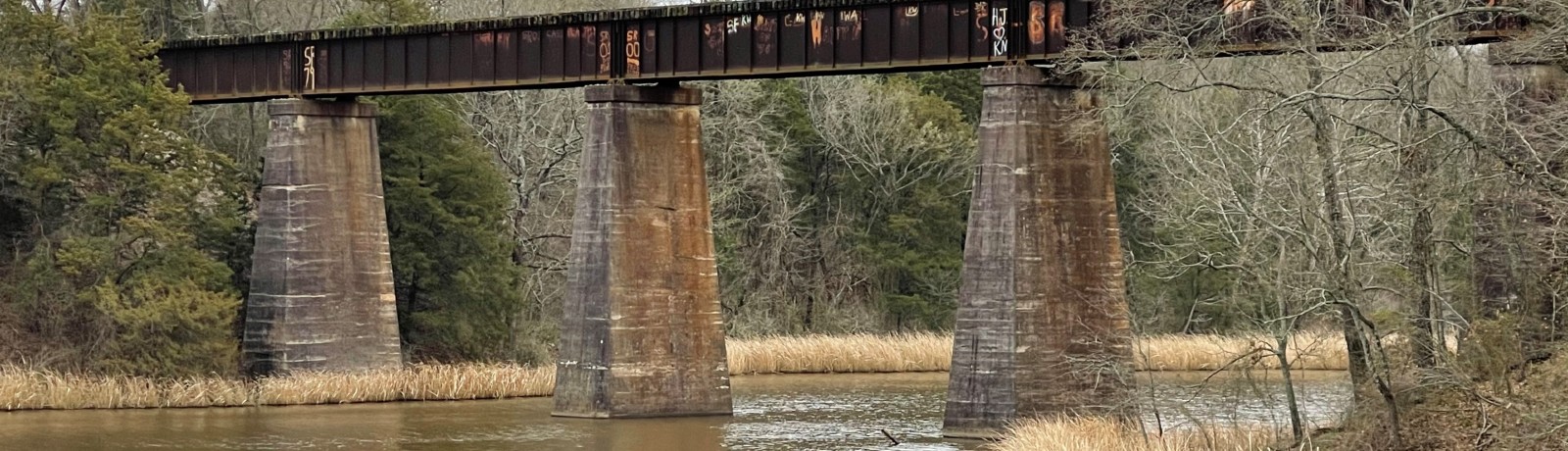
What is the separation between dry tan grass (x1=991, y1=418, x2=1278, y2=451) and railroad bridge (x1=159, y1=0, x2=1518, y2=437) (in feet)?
2.13

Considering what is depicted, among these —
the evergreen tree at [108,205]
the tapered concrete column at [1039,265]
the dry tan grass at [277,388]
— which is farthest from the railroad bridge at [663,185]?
the evergreen tree at [108,205]

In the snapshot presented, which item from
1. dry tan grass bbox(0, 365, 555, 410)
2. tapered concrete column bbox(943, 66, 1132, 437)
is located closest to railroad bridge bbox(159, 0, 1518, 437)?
tapered concrete column bbox(943, 66, 1132, 437)

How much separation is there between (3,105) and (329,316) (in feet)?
23.9

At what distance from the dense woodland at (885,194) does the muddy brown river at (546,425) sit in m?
2.02

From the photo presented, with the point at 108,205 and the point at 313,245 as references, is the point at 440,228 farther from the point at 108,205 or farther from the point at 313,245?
the point at 108,205

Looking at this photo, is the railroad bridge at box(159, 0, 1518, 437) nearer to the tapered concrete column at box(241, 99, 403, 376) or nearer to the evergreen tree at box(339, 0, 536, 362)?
the tapered concrete column at box(241, 99, 403, 376)

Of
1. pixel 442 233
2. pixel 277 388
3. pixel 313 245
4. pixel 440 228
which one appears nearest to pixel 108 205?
pixel 313 245

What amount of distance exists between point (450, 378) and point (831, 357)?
11461mm

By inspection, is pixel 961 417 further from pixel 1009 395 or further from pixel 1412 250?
pixel 1412 250

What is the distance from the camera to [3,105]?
42469 millimetres

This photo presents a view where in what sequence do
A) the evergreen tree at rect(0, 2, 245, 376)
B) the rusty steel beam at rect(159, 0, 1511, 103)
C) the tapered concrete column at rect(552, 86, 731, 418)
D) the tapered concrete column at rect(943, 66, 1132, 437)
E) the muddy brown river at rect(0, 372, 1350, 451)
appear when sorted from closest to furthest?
1. the tapered concrete column at rect(943, 66, 1132, 437)
2. the rusty steel beam at rect(159, 0, 1511, 103)
3. the muddy brown river at rect(0, 372, 1350, 451)
4. the tapered concrete column at rect(552, 86, 731, 418)
5. the evergreen tree at rect(0, 2, 245, 376)

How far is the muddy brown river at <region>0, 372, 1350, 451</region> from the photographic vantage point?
110 ft

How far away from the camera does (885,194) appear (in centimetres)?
6481

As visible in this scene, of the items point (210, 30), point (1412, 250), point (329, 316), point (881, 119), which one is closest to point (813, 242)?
point (881, 119)
